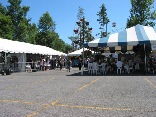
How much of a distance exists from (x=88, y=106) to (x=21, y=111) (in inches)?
63.4

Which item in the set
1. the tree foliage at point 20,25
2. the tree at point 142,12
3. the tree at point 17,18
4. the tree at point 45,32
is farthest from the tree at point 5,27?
the tree at point 142,12

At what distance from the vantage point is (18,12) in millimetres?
47062

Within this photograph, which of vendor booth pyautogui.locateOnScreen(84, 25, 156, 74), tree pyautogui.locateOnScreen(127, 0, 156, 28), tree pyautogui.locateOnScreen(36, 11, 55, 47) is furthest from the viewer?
tree pyautogui.locateOnScreen(36, 11, 55, 47)

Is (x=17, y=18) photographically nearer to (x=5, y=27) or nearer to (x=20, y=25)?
(x=20, y=25)

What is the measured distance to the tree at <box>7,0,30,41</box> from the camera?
45875 millimetres

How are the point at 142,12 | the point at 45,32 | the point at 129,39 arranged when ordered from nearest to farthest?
the point at 129,39, the point at 142,12, the point at 45,32

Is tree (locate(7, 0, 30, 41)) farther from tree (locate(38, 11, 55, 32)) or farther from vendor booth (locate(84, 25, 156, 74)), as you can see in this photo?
vendor booth (locate(84, 25, 156, 74))

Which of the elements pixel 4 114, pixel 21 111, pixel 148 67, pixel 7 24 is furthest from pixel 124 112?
pixel 7 24

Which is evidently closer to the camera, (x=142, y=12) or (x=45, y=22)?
(x=142, y=12)

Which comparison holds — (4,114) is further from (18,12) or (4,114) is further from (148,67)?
(18,12)

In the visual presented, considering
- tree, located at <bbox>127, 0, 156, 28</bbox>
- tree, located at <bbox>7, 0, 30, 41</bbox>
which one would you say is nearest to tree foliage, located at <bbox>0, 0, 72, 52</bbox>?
tree, located at <bbox>7, 0, 30, 41</bbox>

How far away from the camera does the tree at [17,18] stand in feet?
151

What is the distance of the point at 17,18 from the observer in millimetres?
46969

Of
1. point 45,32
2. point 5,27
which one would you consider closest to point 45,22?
point 45,32
